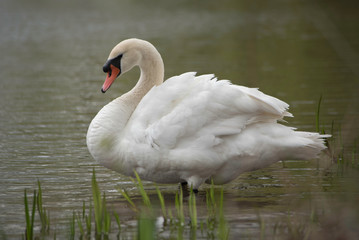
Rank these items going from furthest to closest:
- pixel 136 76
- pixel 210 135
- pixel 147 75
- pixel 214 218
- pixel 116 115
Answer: pixel 136 76 < pixel 147 75 < pixel 116 115 < pixel 210 135 < pixel 214 218

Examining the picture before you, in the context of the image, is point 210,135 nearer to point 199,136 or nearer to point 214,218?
point 199,136

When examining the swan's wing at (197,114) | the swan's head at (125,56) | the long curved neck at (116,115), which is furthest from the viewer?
the swan's head at (125,56)

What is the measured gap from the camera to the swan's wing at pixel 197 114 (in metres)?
5.16

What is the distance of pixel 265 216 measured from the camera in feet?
15.4

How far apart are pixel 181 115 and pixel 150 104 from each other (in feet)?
1.12

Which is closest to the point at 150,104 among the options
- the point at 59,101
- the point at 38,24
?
the point at 59,101

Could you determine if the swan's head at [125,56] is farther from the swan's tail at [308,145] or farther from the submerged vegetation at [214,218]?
the swan's tail at [308,145]

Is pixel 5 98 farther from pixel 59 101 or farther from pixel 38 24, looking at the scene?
pixel 38 24

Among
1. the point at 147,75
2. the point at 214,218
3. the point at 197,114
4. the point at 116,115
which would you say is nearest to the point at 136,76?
the point at 147,75

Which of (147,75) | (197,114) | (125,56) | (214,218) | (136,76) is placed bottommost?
(214,218)

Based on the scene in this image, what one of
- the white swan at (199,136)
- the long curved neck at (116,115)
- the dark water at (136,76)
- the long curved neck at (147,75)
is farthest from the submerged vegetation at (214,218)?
the long curved neck at (147,75)

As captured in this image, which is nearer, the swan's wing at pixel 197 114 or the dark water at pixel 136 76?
the swan's wing at pixel 197 114

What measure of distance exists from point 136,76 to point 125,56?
8.26 m

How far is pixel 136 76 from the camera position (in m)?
14.2
